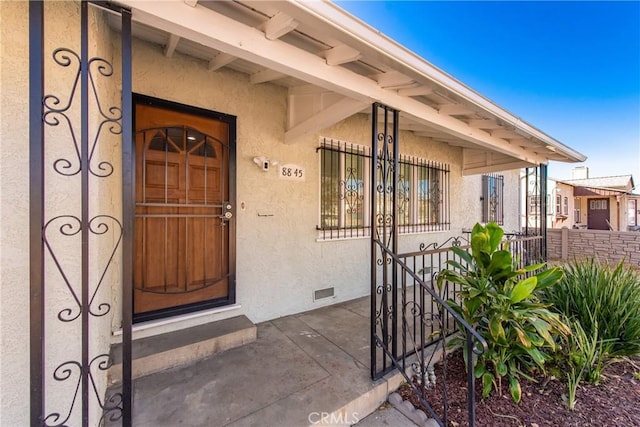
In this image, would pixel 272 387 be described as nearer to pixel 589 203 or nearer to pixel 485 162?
pixel 485 162

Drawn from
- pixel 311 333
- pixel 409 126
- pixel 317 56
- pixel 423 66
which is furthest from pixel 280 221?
pixel 409 126

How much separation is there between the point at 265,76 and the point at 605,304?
426 centimetres

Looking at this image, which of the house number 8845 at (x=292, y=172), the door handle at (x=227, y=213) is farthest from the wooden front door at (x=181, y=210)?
the house number 8845 at (x=292, y=172)

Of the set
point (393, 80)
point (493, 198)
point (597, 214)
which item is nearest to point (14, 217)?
point (393, 80)

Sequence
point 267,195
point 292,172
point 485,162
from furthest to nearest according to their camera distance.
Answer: point 485,162 → point 292,172 → point 267,195

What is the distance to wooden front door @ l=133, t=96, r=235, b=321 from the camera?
2.63 metres

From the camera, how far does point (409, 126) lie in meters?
4.47

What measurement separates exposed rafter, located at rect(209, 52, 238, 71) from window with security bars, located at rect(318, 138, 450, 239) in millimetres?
1620

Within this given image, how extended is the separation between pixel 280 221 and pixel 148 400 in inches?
82.5

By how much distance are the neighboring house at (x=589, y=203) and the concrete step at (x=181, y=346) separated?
17.0 metres

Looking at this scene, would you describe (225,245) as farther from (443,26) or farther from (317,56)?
(443,26)

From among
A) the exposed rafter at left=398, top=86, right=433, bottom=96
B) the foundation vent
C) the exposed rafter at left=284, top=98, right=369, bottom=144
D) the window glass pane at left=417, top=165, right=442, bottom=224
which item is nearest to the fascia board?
the exposed rafter at left=398, top=86, right=433, bottom=96

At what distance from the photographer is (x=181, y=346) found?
2.43 m

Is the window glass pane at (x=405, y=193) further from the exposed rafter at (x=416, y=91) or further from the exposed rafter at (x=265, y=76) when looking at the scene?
the exposed rafter at (x=265, y=76)
